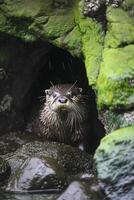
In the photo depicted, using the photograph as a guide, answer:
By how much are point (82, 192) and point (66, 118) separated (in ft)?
5.78

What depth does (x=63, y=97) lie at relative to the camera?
6020 millimetres

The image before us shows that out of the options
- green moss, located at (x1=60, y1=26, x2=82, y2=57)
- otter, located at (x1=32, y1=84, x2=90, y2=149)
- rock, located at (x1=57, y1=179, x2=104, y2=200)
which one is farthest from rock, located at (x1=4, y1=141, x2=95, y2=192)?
green moss, located at (x1=60, y1=26, x2=82, y2=57)

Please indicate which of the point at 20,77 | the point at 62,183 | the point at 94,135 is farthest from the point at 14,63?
the point at 62,183

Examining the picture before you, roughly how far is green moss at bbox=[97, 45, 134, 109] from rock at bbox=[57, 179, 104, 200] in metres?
0.63

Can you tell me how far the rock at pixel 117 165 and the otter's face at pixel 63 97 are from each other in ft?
4.98

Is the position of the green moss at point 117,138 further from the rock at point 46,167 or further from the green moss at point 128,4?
the green moss at point 128,4

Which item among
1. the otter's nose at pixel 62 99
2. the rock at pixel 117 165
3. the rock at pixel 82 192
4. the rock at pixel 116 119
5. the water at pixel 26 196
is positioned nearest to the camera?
the rock at pixel 117 165

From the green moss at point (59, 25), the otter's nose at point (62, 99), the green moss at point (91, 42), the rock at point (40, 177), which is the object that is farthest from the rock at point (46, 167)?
the green moss at point (59, 25)

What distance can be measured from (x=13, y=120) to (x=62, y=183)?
1.71 m

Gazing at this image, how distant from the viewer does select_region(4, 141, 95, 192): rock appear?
198 inches

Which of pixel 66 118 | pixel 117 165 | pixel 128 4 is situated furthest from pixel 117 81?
pixel 66 118

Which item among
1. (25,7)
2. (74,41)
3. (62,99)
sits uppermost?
(25,7)

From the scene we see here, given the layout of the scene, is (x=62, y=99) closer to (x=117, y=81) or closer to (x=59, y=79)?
(x=59, y=79)

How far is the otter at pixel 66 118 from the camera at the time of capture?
618cm
